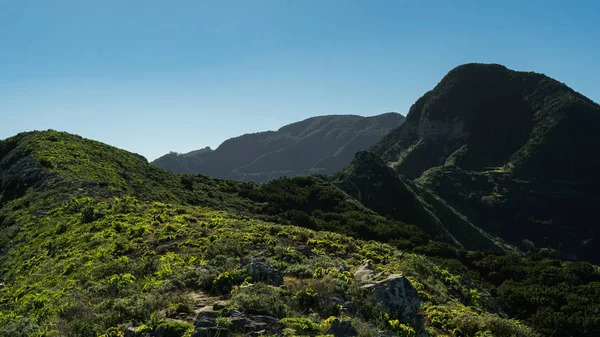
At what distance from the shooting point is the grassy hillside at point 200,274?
1304cm

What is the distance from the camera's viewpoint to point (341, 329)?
458 inches

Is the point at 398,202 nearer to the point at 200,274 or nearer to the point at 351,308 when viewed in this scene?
the point at 200,274

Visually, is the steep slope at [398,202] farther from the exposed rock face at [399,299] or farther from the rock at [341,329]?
the rock at [341,329]

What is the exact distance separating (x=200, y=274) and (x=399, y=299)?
316 inches

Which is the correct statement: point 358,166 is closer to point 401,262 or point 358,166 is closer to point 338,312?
point 401,262

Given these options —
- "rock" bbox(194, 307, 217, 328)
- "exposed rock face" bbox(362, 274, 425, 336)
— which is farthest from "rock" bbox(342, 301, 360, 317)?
"rock" bbox(194, 307, 217, 328)

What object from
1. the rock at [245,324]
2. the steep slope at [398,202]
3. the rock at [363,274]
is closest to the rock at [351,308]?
the rock at [245,324]

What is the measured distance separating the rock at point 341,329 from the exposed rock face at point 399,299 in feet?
10.9

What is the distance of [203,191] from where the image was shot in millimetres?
62125

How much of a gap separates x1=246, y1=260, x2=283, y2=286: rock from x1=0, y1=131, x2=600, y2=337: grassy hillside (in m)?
0.06

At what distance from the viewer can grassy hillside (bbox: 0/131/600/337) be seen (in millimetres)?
13039

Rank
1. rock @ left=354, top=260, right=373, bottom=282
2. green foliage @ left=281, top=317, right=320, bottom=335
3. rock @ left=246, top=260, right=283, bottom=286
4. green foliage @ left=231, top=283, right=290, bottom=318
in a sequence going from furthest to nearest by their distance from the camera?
rock @ left=354, top=260, right=373, bottom=282
rock @ left=246, top=260, right=283, bottom=286
green foliage @ left=231, top=283, right=290, bottom=318
green foliage @ left=281, top=317, right=320, bottom=335

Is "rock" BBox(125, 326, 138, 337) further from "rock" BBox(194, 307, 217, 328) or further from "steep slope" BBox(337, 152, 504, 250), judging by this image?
"steep slope" BBox(337, 152, 504, 250)

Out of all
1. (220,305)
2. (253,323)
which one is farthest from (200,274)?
(253,323)
